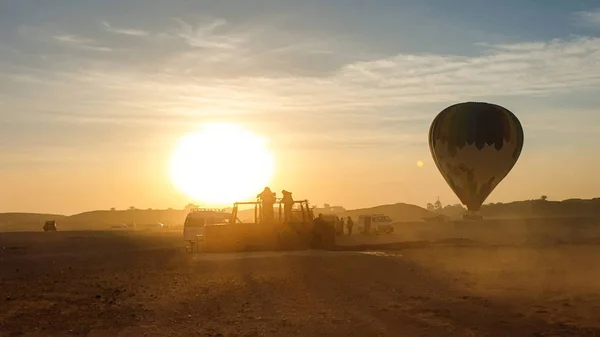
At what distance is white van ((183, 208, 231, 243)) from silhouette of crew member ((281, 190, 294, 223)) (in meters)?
10.4

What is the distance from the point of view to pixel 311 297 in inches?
805

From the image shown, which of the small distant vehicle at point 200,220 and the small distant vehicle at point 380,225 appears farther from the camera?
the small distant vehicle at point 380,225

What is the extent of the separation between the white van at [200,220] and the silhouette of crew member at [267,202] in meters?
9.91

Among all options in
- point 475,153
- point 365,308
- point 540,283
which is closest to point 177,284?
point 365,308

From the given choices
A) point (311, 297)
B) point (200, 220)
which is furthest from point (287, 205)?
point (311, 297)

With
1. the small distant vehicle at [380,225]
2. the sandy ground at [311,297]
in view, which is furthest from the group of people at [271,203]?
the small distant vehicle at [380,225]

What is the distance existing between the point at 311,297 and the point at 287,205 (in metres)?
20.3

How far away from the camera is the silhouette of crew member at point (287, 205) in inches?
1599

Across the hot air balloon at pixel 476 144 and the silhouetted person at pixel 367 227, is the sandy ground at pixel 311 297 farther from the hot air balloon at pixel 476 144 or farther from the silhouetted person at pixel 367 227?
the silhouetted person at pixel 367 227

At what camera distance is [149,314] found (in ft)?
59.2

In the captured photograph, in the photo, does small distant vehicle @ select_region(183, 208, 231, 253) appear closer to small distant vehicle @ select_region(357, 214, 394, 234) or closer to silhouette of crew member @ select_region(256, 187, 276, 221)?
silhouette of crew member @ select_region(256, 187, 276, 221)

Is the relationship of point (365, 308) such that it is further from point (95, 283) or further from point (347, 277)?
point (95, 283)

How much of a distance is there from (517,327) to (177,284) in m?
13.2

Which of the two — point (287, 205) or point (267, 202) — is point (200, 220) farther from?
point (287, 205)
